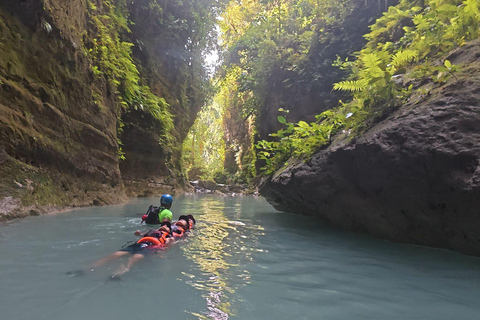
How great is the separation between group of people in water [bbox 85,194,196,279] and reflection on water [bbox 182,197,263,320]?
10.5 inches

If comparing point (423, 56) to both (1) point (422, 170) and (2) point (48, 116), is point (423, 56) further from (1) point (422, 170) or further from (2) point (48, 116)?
(2) point (48, 116)

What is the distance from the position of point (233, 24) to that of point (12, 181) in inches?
788

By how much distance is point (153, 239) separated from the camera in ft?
12.8

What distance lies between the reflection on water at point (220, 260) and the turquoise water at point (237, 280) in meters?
0.01

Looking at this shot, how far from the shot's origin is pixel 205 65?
2000cm

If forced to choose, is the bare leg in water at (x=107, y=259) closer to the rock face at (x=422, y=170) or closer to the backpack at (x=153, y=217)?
the backpack at (x=153, y=217)

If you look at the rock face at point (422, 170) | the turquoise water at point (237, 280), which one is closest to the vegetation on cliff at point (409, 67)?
the rock face at point (422, 170)

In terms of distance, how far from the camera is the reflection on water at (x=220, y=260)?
86.0 inches

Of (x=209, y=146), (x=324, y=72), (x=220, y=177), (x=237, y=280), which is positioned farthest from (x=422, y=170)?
(x=209, y=146)

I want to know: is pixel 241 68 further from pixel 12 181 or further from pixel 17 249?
pixel 17 249

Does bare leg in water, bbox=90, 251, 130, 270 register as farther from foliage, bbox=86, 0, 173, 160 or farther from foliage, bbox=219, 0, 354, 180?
foliage, bbox=219, 0, 354, 180

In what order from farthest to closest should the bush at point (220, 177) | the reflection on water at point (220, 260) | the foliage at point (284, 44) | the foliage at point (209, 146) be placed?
the foliage at point (209, 146) < the bush at point (220, 177) < the foliage at point (284, 44) < the reflection on water at point (220, 260)

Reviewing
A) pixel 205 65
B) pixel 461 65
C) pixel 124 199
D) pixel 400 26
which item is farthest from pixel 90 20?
pixel 205 65

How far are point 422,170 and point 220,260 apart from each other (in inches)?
106
